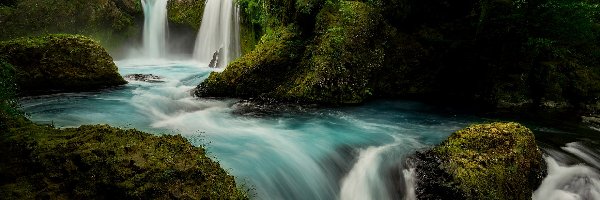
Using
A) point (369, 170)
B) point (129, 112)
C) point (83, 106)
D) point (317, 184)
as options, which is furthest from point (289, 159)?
point (83, 106)

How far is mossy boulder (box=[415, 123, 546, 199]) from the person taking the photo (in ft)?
14.7

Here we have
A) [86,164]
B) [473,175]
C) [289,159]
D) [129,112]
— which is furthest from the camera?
[129,112]

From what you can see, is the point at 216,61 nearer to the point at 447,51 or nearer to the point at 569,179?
the point at 447,51

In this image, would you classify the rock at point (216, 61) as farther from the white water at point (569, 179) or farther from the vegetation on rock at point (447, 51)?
the white water at point (569, 179)

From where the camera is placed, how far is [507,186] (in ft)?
15.0

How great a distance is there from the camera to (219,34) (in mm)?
16781

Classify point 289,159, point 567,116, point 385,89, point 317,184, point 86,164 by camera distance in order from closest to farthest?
point 86,164
point 317,184
point 289,159
point 567,116
point 385,89

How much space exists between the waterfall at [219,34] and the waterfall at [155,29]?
231cm

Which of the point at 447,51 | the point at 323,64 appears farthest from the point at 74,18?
the point at 447,51

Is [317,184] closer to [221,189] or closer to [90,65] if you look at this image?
[221,189]

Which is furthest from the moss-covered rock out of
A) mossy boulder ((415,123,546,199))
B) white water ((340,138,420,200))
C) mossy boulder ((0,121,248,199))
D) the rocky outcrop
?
the rocky outcrop

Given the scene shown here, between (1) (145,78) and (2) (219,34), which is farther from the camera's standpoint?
(2) (219,34)

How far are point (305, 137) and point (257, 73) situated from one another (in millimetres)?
2700

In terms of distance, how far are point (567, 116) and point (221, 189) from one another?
867cm
